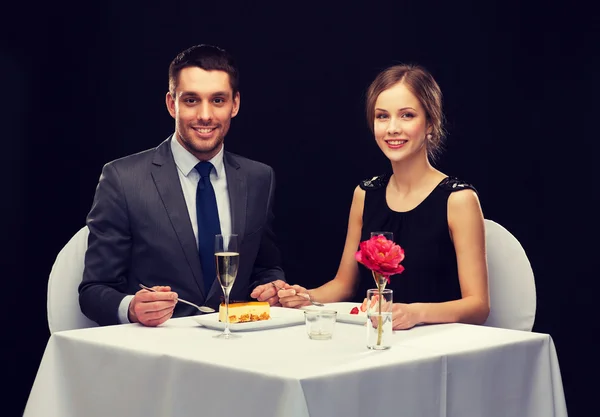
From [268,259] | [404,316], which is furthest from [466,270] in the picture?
[268,259]

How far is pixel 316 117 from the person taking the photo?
457 centimetres

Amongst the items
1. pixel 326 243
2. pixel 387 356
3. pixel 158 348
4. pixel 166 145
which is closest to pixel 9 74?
pixel 166 145

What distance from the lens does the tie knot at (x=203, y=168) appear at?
10.6 ft

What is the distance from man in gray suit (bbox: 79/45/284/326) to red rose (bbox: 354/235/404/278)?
0.82 m

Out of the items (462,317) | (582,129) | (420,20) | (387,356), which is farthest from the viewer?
(420,20)

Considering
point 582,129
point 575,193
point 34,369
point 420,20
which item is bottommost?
point 34,369

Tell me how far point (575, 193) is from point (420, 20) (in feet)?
3.75

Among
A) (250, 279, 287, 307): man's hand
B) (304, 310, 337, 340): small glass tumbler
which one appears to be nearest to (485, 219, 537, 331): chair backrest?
(250, 279, 287, 307): man's hand

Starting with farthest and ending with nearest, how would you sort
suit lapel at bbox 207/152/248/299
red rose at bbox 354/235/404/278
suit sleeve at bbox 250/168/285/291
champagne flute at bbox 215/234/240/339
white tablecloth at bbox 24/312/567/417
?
suit sleeve at bbox 250/168/285/291 < suit lapel at bbox 207/152/248/299 < champagne flute at bbox 215/234/240/339 < red rose at bbox 354/235/404/278 < white tablecloth at bbox 24/312/567/417

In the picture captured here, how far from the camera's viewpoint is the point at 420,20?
14.7 ft

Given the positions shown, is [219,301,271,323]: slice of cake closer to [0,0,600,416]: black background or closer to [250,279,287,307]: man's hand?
[250,279,287,307]: man's hand

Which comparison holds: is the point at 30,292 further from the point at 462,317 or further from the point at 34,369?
the point at 462,317

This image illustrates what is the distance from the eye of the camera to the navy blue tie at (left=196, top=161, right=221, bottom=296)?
3141 millimetres

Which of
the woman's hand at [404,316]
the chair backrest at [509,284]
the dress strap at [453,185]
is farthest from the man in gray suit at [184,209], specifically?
the chair backrest at [509,284]
